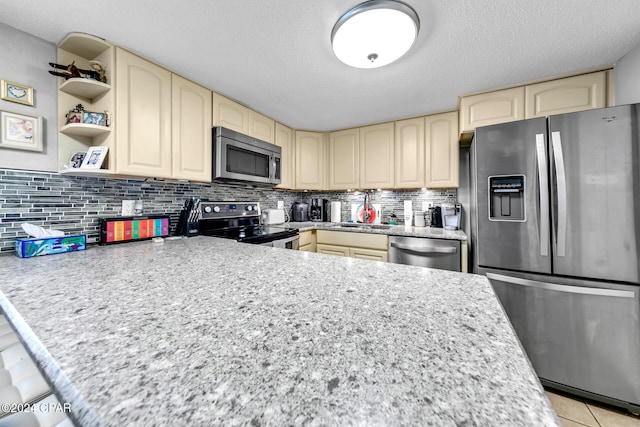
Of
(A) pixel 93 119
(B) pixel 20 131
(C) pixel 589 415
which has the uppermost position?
(A) pixel 93 119

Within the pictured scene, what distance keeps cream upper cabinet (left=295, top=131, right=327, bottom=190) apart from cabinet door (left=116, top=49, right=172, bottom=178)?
5.40 ft

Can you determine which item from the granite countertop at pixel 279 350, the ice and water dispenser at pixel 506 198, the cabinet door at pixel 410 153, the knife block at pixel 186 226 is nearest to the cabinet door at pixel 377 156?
the cabinet door at pixel 410 153

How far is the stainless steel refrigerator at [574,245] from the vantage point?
1.40 m

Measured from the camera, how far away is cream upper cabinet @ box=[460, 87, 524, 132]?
2.03 meters

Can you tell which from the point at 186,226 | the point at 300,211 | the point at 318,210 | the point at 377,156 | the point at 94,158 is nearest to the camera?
the point at 94,158

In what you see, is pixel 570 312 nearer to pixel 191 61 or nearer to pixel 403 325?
pixel 403 325

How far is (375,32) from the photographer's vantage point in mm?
1290

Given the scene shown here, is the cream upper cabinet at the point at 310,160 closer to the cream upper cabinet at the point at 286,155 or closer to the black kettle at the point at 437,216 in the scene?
the cream upper cabinet at the point at 286,155

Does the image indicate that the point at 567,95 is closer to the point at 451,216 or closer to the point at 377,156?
the point at 451,216

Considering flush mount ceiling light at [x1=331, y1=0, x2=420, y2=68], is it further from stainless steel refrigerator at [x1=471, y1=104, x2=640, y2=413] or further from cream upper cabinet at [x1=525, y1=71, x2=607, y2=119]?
cream upper cabinet at [x1=525, y1=71, x2=607, y2=119]

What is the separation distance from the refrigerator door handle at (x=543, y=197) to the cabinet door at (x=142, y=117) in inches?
103

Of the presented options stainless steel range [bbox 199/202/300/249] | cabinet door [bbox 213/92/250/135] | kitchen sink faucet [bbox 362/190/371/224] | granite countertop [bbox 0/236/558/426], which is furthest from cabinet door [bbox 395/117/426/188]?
granite countertop [bbox 0/236/558/426]

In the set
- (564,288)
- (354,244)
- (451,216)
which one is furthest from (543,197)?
(354,244)

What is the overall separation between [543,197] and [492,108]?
3.14 feet
